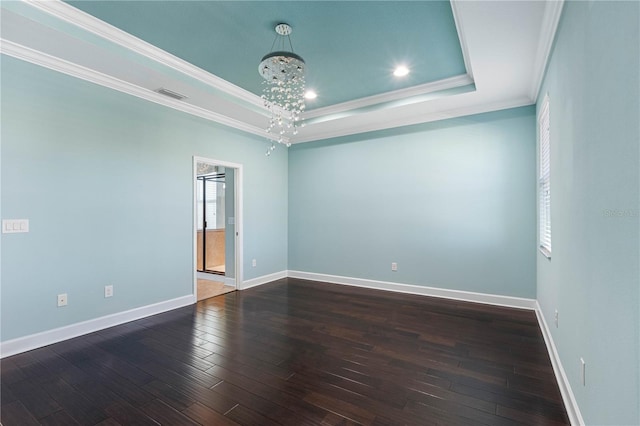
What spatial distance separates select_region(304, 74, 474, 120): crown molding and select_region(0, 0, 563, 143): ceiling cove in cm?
2

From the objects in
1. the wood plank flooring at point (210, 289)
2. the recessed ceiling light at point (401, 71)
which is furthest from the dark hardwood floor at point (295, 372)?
the recessed ceiling light at point (401, 71)

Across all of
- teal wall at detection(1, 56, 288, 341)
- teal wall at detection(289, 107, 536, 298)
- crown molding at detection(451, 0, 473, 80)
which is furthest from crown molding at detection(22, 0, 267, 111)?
crown molding at detection(451, 0, 473, 80)

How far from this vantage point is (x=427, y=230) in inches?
174

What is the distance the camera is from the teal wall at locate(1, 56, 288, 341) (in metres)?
2.64

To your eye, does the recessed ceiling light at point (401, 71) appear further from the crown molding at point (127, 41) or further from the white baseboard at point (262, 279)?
the white baseboard at point (262, 279)

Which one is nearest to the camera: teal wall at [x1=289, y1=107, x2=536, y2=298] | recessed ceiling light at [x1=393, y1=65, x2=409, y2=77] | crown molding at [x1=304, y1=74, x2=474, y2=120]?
recessed ceiling light at [x1=393, y1=65, x2=409, y2=77]

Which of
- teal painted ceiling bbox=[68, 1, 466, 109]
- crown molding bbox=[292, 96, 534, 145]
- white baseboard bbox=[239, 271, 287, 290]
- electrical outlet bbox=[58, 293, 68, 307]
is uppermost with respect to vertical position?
teal painted ceiling bbox=[68, 1, 466, 109]

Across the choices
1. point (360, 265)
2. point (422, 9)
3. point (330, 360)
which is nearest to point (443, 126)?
point (422, 9)

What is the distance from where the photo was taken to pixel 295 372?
2326mm

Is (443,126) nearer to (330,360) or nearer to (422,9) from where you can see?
(422,9)

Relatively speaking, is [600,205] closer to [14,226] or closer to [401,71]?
[401,71]

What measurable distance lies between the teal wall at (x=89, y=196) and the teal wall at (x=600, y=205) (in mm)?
4066

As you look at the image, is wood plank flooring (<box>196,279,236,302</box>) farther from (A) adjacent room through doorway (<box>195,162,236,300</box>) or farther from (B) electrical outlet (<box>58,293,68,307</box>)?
(B) electrical outlet (<box>58,293,68,307</box>)

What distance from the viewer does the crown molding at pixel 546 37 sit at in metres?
2.04
